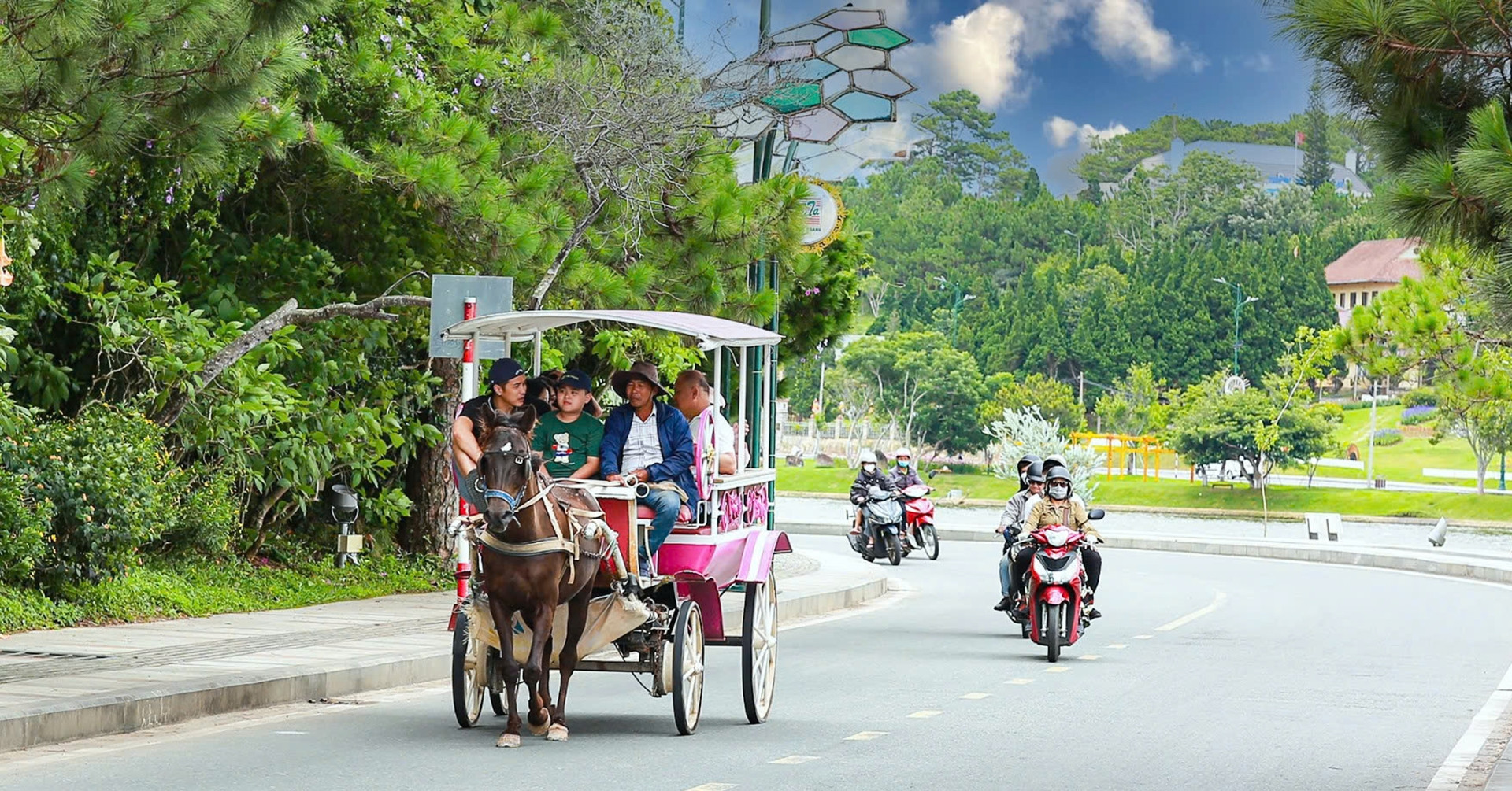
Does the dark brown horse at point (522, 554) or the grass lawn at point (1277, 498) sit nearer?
the dark brown horse at point (522, 554)

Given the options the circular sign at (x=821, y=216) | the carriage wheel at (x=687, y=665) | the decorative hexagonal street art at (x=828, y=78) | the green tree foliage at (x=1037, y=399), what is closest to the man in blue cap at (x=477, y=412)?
the carriage wheel at (x=687, y=665)

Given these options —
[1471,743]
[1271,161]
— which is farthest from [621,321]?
[1271,161]

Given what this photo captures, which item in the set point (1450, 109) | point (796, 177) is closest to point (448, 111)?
point (796, 177)

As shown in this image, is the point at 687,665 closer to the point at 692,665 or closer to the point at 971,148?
the point at 692,665

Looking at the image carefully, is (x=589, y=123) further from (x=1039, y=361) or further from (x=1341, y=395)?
(x=1341, y=395)

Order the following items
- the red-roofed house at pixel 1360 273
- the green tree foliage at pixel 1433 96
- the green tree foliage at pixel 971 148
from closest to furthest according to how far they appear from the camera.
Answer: the green tree foliage at pixel 1433 96, the red-roofed house at pixel 1360 273, the green tree foliage at pixel 971 148

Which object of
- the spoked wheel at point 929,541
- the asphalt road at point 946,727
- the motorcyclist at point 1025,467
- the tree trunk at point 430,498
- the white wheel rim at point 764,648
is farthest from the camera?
the spoked wheel at point 929,541

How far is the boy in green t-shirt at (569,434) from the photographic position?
432 inches

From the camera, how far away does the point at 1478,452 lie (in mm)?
77188

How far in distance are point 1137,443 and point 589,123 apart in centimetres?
7225

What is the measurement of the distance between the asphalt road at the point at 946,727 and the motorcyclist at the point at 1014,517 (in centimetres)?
59

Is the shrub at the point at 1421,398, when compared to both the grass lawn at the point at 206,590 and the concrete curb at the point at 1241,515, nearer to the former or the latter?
the concrete curb at the point at 1241,515

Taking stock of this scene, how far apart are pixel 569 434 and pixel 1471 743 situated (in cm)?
590

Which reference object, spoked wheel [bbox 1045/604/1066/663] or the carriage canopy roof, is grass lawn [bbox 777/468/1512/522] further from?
the carriage canopy roof
